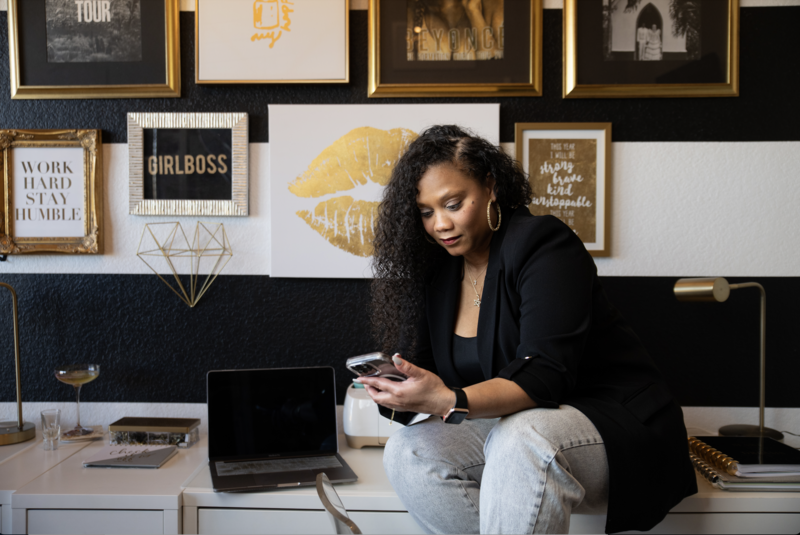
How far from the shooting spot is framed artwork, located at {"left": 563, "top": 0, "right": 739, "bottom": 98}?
1.72 meters

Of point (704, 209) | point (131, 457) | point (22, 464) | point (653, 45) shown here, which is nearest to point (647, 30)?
point (653, 45)

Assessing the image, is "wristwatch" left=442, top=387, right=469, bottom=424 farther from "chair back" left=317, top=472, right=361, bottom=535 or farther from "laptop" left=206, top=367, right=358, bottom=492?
"laptop" left=206, top=367, right=358, bottom=492

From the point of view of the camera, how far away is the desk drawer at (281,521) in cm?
128

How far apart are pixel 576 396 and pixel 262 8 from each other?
4.87ft

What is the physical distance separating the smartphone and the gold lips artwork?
741 mm

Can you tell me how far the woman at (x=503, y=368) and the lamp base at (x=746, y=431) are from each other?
0.66 m

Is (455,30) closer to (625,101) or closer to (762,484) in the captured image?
(625,101)

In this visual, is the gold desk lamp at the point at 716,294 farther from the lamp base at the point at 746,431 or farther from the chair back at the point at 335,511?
the chair back at the point at 335,511

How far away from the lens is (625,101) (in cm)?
175

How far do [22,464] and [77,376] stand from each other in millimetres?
276

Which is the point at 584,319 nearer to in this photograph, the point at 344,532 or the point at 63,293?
the point at 344,532

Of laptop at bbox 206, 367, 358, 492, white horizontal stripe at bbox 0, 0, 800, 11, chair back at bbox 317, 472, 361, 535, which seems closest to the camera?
chair back at bbox 317, 472, 361, 535

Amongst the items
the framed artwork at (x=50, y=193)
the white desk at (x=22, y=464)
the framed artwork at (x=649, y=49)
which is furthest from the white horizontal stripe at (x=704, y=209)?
the white desk at (x=22, y=464)

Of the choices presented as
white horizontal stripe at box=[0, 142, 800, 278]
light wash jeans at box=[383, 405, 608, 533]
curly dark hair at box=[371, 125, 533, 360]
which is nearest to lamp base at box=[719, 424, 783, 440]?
white horizontal stripe at box=[0, 142, 800, 278]
